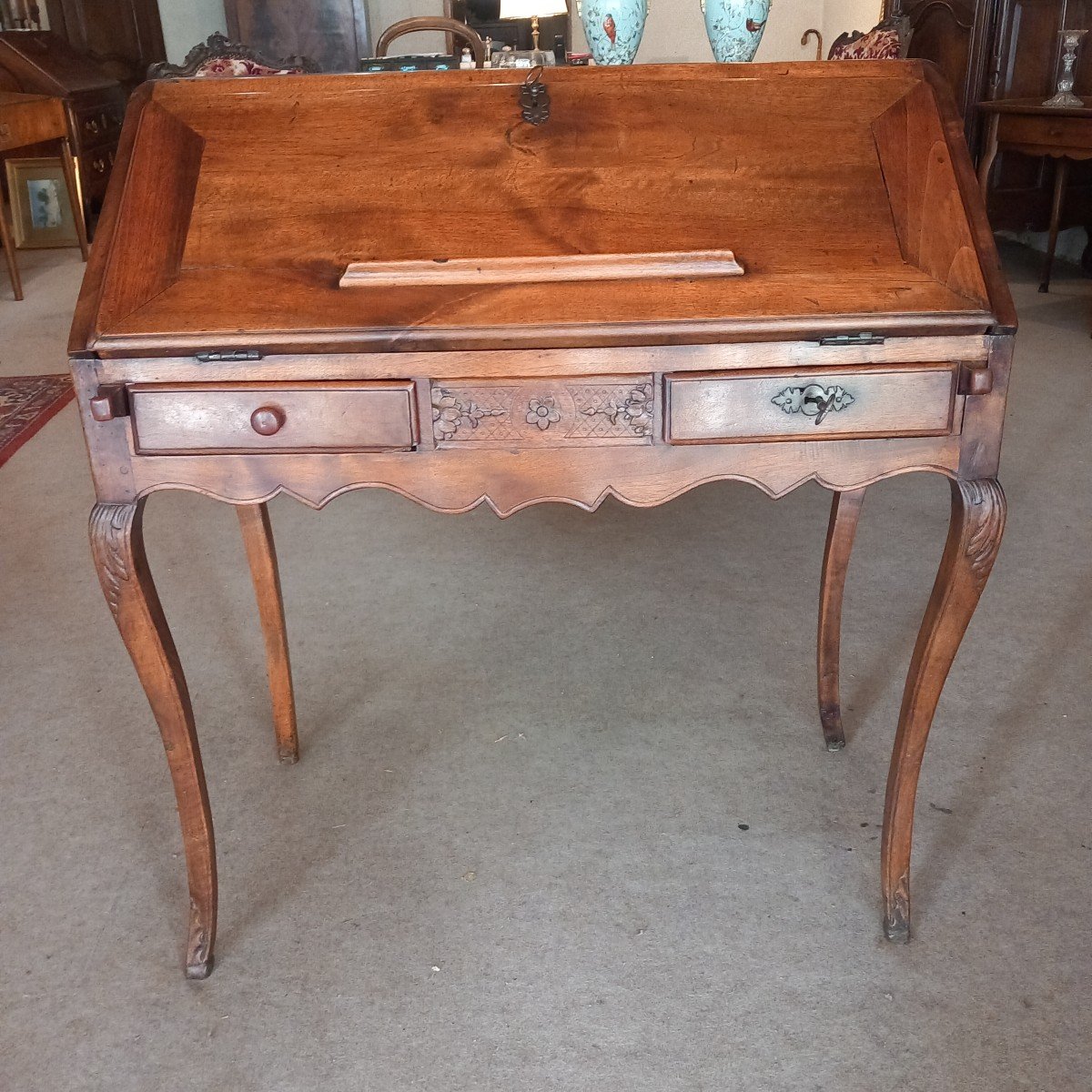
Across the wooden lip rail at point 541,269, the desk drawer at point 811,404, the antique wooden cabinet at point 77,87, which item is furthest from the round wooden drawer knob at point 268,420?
the antique wooden cabinet at point 77,87

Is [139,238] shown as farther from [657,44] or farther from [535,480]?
[657,44]

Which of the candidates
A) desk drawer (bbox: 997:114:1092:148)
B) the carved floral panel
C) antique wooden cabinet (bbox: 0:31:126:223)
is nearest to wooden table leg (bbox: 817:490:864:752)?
the carved floral panel

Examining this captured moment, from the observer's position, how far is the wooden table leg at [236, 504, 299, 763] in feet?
5.34

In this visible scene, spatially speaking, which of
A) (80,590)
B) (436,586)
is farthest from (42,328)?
(436,586)

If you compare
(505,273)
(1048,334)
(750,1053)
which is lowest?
(1048,334)

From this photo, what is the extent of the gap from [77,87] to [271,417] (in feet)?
20.6

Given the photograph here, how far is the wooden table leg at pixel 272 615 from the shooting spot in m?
1.63

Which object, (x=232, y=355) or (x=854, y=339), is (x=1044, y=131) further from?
(x=232, y=355)

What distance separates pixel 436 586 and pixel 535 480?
1.30m

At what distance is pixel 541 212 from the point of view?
122 cm

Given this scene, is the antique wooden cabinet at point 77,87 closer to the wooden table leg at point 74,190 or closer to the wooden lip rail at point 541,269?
the wooden table leg at point 74,190

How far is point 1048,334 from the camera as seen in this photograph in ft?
14.0

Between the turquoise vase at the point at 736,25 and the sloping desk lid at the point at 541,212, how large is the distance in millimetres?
396

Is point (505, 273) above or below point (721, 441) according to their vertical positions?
above
